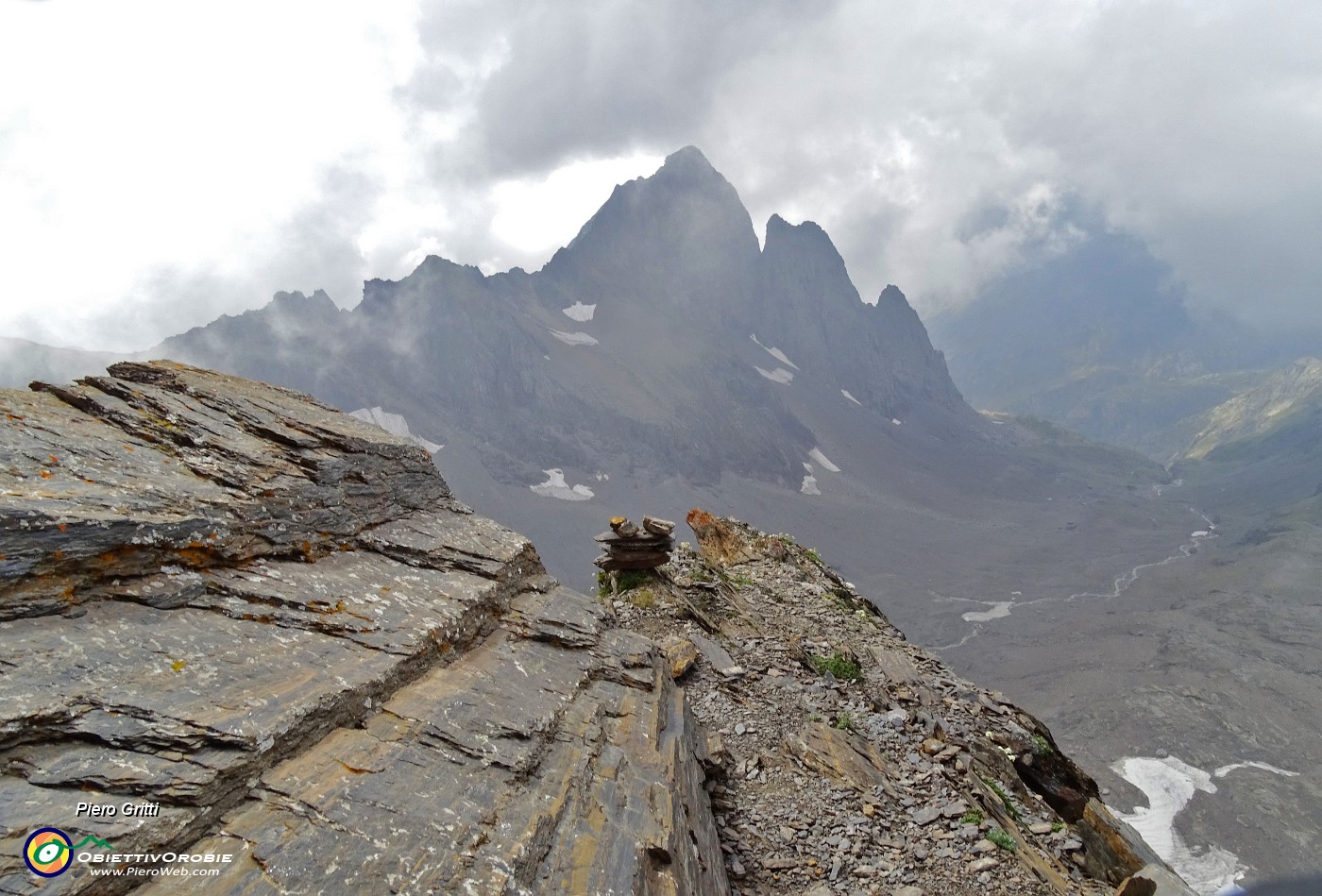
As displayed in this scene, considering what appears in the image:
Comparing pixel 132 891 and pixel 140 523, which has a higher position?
pixel 140 523

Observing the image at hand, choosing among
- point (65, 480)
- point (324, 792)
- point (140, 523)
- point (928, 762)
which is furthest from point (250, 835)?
point (928, 762)

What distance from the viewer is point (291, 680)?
7.42 metres

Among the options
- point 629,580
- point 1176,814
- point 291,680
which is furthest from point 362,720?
point 1176,814

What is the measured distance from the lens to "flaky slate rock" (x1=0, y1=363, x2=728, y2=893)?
5766 mm

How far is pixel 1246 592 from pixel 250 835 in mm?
201987

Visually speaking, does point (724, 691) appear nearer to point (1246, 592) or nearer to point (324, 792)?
point (324, 792)

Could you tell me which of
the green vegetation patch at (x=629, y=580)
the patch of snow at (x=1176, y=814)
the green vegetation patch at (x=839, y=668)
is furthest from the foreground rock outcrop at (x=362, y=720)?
the patch of snow at (x=1176, y=814)

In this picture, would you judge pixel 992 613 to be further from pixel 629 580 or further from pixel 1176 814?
pixel 629 580

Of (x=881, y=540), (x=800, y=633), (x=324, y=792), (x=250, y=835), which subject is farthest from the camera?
(x=881, y=540)

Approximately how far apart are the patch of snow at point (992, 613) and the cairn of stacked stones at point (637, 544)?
145950 mm

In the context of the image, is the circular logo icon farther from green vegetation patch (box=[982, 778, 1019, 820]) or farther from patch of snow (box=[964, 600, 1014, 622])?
patch of snow (box=[964, 600, 1014, 622])

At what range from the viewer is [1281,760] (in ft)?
262

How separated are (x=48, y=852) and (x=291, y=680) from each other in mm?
2596

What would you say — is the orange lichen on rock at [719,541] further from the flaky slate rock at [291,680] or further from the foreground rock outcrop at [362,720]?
the flaky slate rock at [291,680]
